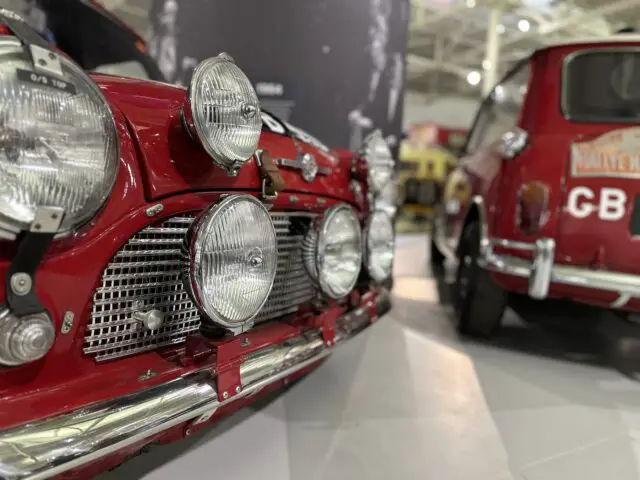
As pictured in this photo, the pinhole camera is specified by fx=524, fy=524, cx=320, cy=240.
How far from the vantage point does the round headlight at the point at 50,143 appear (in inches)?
33.3

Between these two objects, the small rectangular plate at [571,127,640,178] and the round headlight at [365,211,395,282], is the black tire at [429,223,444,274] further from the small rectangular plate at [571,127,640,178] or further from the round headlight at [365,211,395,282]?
the round headlight at [365,211,395,282]

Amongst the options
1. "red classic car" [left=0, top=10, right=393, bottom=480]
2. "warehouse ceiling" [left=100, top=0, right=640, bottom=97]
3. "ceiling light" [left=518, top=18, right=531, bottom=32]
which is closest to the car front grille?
"red classic car" [left=0, top=10, right=393, bottom=480]

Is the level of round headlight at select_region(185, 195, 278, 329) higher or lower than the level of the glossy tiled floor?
higher

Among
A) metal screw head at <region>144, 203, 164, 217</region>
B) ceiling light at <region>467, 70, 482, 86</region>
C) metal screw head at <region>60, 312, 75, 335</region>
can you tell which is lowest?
metal screw head at <region>60, 312, 75, 335</region>

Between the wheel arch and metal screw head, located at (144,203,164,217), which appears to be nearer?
metal screw head, located at (144,203,164,217)

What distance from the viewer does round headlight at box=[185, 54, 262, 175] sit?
1.15 meters

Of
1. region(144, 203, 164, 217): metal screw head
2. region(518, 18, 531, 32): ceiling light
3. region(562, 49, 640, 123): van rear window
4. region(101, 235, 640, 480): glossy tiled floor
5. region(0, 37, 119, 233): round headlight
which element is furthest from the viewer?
region(518, 18, 531, 32): ceiling light

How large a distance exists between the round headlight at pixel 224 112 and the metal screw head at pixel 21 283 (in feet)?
1.49

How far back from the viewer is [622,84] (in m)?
2.29

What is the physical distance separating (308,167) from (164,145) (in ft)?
1.89

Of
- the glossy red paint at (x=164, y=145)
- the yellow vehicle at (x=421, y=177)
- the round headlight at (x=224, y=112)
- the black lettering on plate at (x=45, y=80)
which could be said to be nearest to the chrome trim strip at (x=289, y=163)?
the glossy red paint at (x=164, y=145)

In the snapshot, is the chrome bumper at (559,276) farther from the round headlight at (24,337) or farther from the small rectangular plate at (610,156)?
the round headlight at (24,337)

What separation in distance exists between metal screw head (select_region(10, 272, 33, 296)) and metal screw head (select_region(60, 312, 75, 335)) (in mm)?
114

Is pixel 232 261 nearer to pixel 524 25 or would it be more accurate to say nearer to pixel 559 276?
pixel 559 276
